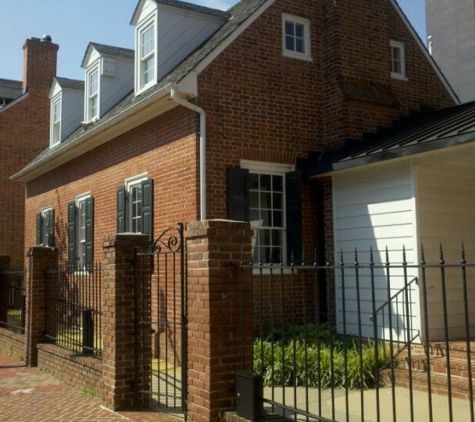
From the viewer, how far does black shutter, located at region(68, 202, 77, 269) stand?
14.7 meters

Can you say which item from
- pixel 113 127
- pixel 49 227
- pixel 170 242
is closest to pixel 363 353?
pixel 170 242

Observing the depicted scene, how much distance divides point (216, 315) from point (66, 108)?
1345cm

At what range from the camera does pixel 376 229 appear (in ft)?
31.1

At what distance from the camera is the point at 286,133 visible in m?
10.8

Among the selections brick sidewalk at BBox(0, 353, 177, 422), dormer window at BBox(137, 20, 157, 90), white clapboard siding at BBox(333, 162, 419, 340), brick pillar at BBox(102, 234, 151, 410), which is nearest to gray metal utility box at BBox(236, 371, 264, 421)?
brick sidewalk at BBox(0, 353, 177, 422)

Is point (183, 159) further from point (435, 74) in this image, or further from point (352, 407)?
point (435, 74)

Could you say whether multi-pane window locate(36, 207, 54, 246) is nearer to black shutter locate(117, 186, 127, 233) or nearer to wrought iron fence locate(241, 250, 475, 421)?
black shutter locate(117, 186, 127, 233)

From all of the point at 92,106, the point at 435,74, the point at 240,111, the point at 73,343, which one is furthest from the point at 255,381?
the point at 92,106

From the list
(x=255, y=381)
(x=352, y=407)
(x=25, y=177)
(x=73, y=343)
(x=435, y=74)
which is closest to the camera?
(x=255, y=381)

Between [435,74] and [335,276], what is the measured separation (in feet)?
18.6

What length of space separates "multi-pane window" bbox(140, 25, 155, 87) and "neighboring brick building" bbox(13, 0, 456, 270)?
0.11 feet

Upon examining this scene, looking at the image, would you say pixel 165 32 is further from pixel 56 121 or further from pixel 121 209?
pixel 56 121

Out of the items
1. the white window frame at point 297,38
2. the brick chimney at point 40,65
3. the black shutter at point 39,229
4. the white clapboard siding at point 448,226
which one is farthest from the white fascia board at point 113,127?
the brick chimney at point 40,65

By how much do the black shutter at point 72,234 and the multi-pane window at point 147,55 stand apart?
423cm
